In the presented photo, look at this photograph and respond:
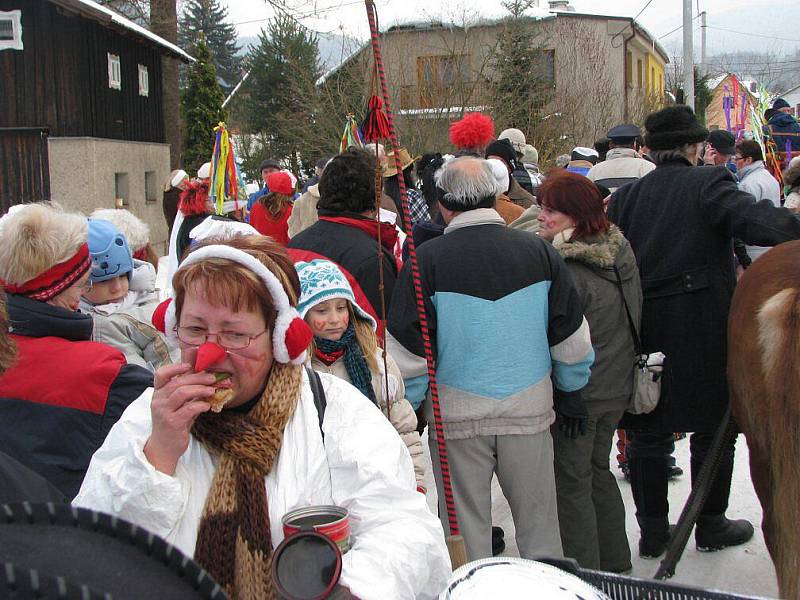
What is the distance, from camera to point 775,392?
3.12 meters

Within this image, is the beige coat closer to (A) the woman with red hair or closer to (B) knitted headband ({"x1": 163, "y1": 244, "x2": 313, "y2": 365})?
(A) the woman with red hair

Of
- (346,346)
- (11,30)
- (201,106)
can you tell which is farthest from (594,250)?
(201,106)

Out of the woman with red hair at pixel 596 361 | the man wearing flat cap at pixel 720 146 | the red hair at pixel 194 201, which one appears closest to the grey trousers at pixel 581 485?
the woman with red hair at pixel 596 361

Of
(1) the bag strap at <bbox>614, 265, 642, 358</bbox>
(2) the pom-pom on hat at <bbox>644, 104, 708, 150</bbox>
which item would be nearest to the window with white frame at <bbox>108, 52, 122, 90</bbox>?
(2) the pom-pom on hat at <bbox>644, 104, 708, 150</bbox>

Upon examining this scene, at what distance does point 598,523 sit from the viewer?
4262mm

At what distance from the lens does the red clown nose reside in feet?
5.82

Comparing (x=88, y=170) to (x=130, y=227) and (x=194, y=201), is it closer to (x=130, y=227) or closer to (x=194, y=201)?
(x=194, y=201)

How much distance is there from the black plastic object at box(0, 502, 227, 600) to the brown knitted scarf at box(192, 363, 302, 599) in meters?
1.00

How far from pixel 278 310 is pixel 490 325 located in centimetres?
171

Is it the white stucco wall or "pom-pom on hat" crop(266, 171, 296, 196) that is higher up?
the white stucco wall

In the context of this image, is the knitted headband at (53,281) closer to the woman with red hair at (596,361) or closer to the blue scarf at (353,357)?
the blue scarf at (353,357)

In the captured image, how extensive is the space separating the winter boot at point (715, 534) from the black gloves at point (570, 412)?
1.20 m

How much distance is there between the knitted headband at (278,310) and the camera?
6.31 ft

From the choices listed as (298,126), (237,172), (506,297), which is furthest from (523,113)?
(506,297)
